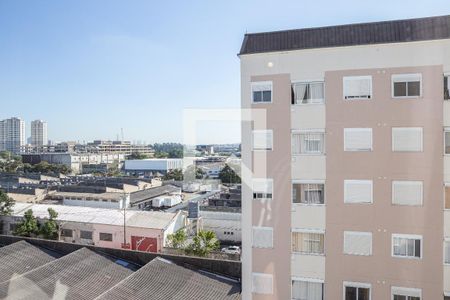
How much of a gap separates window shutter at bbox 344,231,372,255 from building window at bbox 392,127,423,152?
568 mm

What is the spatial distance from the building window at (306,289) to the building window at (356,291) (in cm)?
16

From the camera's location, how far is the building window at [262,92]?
2234mm

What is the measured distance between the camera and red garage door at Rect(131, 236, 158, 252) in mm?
7562

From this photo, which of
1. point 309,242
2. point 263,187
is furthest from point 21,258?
point 309,242

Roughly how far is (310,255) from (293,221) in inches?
9.7

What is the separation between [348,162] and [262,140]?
0.56 m

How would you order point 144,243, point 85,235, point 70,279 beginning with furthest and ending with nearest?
point 85,235
point 144,243
point 70,279

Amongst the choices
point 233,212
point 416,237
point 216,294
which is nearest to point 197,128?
point 416,237

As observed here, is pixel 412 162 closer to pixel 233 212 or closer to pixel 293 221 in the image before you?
pixel 293 221

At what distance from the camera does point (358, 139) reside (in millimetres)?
2072

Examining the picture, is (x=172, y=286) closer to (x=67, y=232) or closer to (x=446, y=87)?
(x=446, y=87)

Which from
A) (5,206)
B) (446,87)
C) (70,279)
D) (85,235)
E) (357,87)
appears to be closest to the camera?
(446,87)

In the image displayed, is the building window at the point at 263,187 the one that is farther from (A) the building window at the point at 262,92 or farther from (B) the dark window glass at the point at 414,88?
(B) the dark window glass at the point at 414,88

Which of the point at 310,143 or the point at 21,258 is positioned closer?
the point at 310,143
